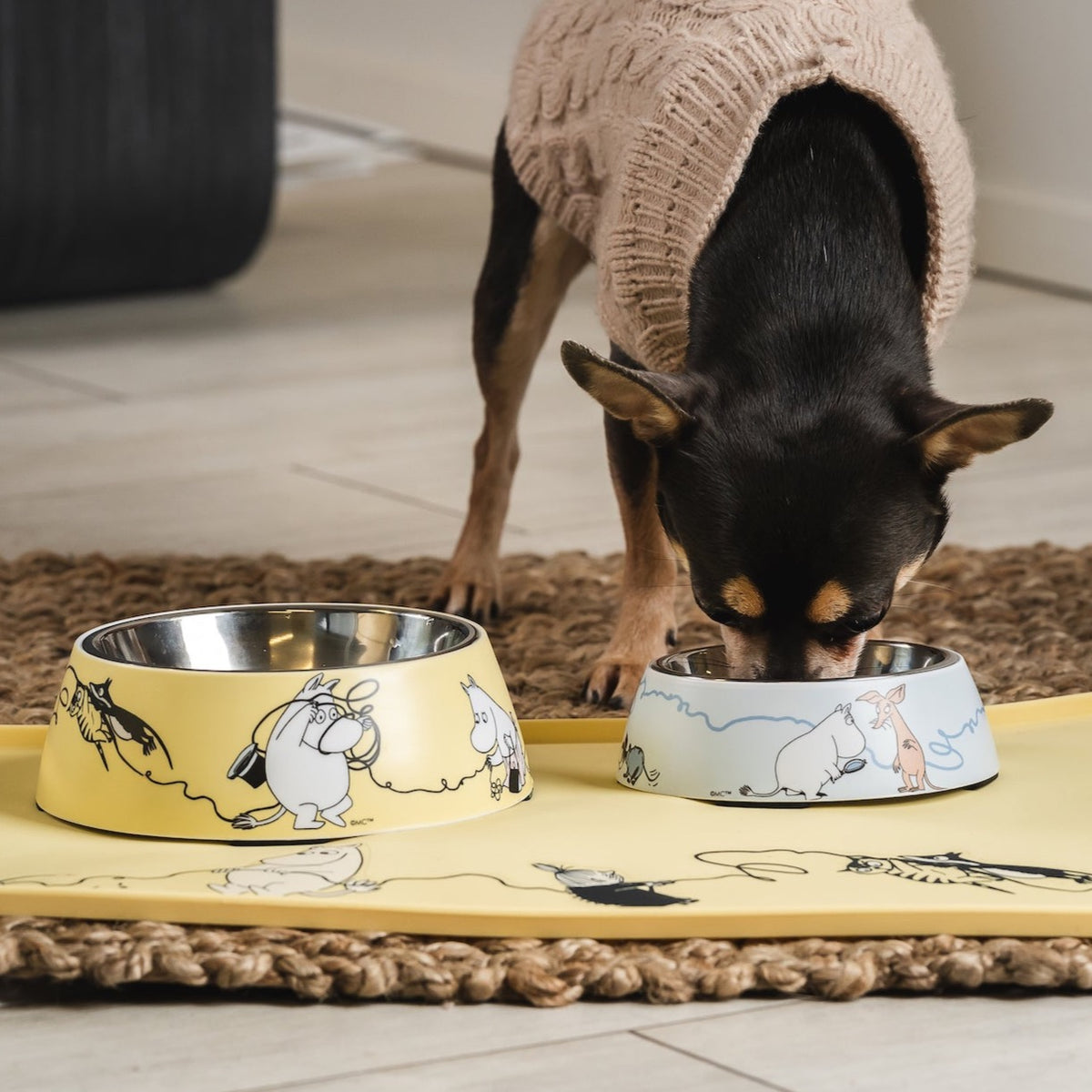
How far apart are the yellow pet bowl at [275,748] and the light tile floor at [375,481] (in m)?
0.22

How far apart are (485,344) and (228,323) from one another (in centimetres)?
246

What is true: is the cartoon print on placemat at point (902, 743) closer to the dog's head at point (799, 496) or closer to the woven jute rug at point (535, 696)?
A: the dog's head at point (799, 496)

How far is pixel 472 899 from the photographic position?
156cm

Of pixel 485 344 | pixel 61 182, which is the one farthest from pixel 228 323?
pixel 485 344

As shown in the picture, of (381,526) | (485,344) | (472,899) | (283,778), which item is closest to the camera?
(472,899)

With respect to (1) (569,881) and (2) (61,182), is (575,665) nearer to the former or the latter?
(1) (569,881)

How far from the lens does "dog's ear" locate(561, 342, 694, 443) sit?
1890 mm

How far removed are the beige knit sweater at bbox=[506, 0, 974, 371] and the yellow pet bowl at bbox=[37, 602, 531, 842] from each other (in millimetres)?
629

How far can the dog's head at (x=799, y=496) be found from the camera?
1.95m

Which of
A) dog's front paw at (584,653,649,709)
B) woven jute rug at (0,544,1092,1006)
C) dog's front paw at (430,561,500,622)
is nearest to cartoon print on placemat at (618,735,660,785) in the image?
woven jute rug at (0,544,1092,1006)

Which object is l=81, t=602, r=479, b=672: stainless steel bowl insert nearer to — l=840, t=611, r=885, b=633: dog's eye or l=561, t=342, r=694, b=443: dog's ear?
l=561, t=342, r=694, b=443: dog's ear

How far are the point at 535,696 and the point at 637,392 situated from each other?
552 mm

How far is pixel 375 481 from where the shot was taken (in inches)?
142

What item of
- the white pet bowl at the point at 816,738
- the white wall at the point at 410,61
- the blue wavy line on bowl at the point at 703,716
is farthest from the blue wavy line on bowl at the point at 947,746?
the white wall at the point at 410,61
